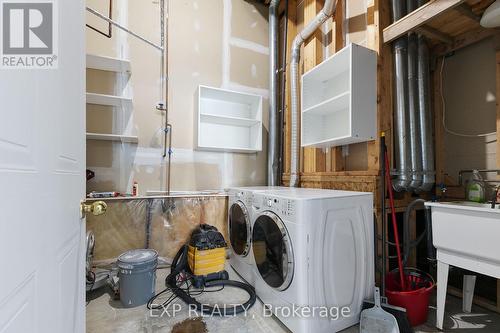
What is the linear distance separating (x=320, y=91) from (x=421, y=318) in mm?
2065

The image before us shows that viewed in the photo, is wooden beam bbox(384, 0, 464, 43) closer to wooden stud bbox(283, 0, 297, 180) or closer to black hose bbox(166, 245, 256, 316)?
wooden stud bbox(283, 0, 297, 180)

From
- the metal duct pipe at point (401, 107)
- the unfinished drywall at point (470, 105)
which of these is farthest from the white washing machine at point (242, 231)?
the unfinished drywall at point (470, 105)

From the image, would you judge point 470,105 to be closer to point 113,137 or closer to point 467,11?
point 467,11

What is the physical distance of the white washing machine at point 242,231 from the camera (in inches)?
80.3

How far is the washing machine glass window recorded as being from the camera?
2.06 meters

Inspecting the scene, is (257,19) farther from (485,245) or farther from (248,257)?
(485,245)

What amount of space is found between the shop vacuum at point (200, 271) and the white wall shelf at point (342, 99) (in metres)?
1.35

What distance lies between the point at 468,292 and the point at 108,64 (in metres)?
3.62

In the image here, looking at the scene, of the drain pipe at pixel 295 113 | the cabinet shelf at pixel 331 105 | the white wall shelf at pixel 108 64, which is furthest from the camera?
the drain pipe at pixel 295 113

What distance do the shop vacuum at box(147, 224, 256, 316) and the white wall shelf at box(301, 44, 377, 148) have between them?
1.35 metres

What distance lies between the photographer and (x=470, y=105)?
1.94 m

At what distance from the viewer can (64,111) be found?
737 mm

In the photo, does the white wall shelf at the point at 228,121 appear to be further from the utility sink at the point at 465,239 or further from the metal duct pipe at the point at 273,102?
the utility sink at the point at 465,239

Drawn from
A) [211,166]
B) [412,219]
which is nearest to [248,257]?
[211,166]
